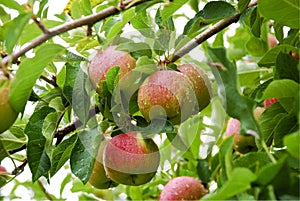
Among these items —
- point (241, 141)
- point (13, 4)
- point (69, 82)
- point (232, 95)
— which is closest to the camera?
point (232, 95)

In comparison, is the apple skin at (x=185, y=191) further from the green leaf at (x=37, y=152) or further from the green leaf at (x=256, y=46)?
the green leaf at (x=256, y=46)

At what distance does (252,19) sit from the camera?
136 centimetres

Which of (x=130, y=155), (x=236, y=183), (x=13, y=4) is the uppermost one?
(x=13, y=4)

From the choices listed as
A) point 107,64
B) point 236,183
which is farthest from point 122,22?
point 236,183

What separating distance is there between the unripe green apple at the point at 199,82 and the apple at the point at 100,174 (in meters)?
0.23

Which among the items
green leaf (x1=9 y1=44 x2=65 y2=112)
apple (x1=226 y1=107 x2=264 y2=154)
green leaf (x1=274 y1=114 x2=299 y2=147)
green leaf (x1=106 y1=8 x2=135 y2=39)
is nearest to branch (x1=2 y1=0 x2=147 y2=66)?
green leaf (x1=9 y1=44 x2=65 y2=112)

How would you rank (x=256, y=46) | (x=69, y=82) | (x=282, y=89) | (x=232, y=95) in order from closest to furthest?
(x=232, y=95), (x=282, y=89), (x=69, y=82), (x=256, y=46)

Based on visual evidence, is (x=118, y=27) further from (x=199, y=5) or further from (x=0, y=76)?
(x=199, y=5)

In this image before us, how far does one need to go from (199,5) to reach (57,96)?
72 cm

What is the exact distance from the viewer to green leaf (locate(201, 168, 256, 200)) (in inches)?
27.4

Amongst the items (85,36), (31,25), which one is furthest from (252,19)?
(31,25)

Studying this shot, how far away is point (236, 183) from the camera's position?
710mm

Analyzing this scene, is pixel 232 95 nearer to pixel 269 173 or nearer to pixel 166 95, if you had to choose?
pixel 269 173

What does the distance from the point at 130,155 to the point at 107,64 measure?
0.21m
